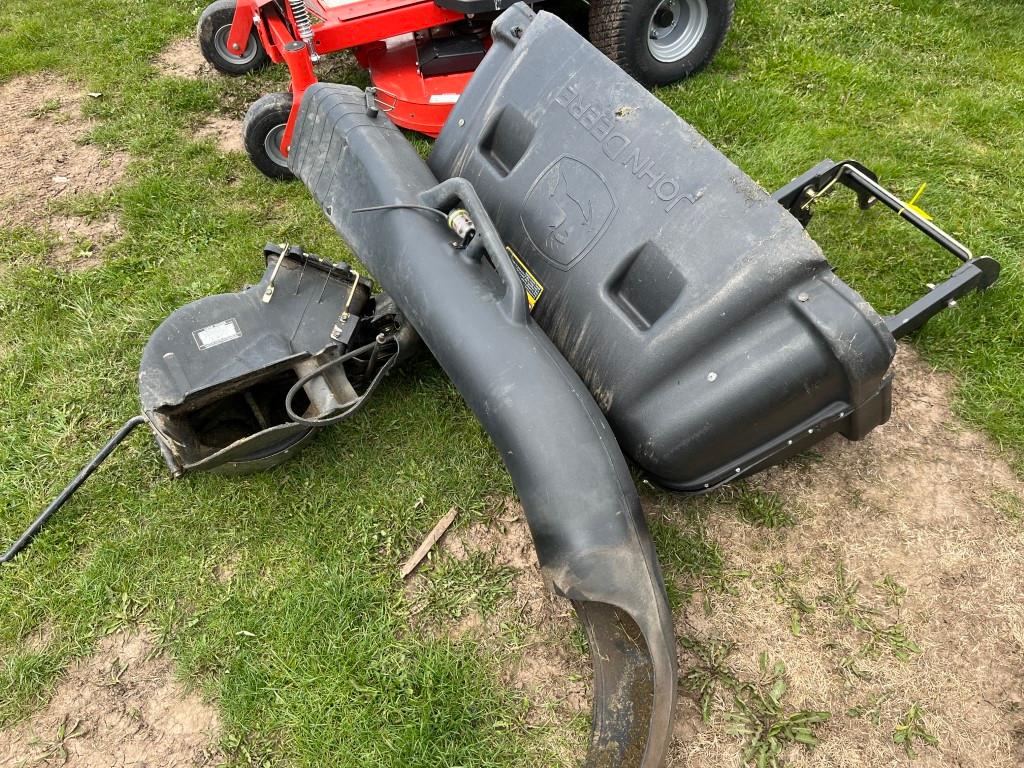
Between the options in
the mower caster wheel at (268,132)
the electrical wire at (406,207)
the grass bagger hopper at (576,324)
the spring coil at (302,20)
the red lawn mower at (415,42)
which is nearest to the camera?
the grass bagger hopper at (576,324)

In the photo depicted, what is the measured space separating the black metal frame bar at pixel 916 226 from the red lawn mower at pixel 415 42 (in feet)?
5.13

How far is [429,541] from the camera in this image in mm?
2273

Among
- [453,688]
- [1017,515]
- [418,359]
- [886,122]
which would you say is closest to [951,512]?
[1017,515]

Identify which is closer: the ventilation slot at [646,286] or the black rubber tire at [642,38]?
the ventilation slot at [646,286]

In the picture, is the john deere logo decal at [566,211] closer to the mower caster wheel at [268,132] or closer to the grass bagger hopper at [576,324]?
the grass bagger hopper at [576,324]

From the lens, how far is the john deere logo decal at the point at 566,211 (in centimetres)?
196

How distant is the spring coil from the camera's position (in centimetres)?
290

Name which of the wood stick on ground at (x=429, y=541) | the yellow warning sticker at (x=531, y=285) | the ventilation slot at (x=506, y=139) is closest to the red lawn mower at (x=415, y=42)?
the ventilation slot at (x=506, y=139)

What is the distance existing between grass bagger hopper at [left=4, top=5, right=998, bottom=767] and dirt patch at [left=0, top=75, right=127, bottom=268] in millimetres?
1617

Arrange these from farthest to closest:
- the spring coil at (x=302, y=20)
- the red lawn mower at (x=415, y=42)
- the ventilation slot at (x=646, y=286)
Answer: the red lawn mower at (x=415, y=42)
the spring coil at (x=302, y=20)
the ventilation slot at (x=646, y=286)

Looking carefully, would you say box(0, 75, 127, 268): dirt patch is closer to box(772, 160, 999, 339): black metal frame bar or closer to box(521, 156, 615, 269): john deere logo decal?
box(521, 156, 615, 269): john deere logo decal

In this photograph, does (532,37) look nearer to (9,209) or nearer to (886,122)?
(886,122)

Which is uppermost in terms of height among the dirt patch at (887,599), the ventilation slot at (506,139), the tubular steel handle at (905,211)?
the ventilation slot at (506,139)

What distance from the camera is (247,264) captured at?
314 centimetres
